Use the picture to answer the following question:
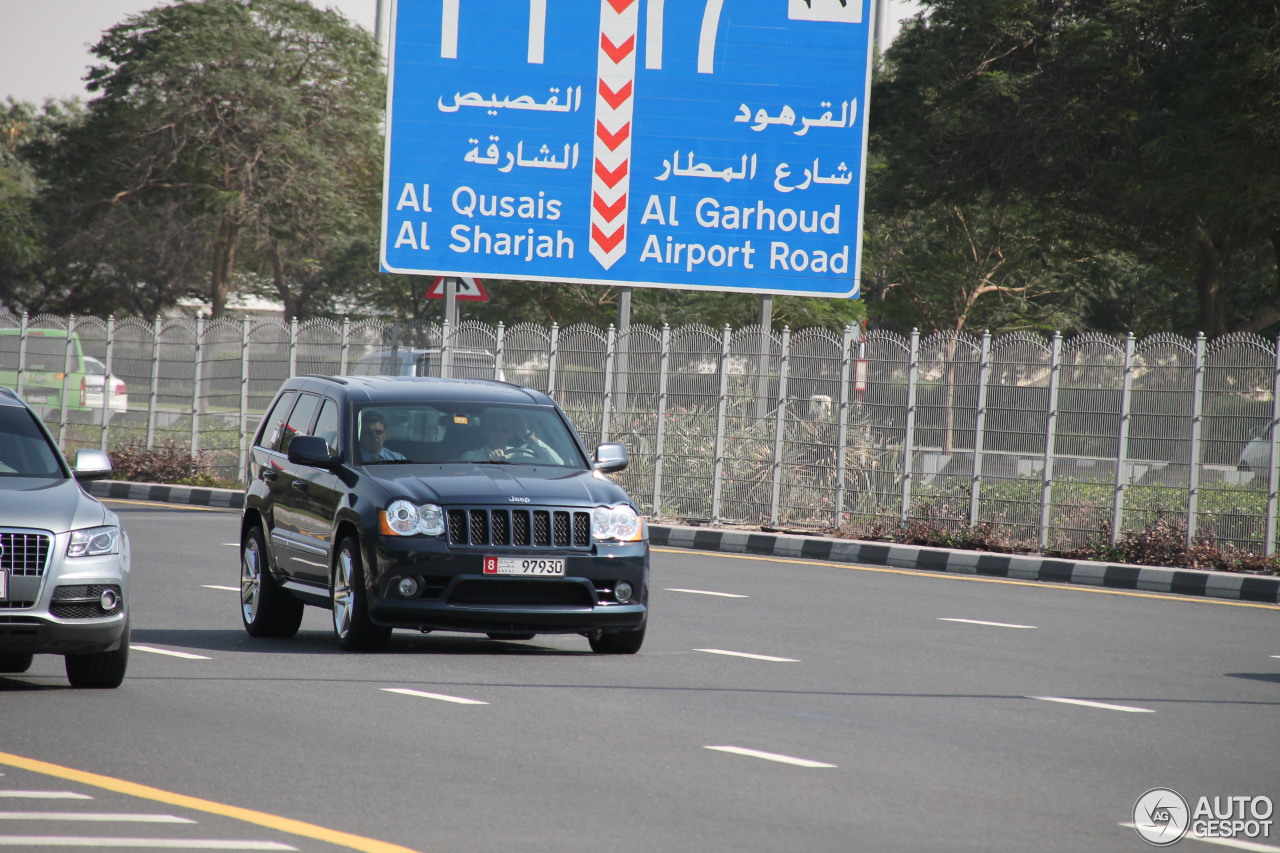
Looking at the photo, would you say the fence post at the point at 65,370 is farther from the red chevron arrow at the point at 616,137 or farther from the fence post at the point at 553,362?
the red chevron arrow at the point at 616,137

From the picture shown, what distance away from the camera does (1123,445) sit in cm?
1873

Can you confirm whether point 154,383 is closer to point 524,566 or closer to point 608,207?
point 608,207

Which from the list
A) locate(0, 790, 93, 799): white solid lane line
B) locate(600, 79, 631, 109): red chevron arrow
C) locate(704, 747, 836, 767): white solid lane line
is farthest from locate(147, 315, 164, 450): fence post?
locate(0, 790, 93, 799): white solid lane line

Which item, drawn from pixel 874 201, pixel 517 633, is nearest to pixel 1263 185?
pixel 874 201

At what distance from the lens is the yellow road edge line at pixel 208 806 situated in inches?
231

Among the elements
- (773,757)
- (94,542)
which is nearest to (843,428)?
(94,542)

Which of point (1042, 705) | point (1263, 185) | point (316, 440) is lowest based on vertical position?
point (1042, 705)

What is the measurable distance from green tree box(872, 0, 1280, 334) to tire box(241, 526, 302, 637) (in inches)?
770

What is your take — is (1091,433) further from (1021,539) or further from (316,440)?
(316,440)

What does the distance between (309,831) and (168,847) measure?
468 mm

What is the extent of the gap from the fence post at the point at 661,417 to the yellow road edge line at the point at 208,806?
15.9 m

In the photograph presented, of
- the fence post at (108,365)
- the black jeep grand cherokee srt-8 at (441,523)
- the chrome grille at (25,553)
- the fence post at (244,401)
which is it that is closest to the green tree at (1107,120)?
the fence post at (244,401)

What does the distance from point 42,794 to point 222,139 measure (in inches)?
1822

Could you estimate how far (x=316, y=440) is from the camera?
11328 millimetres
